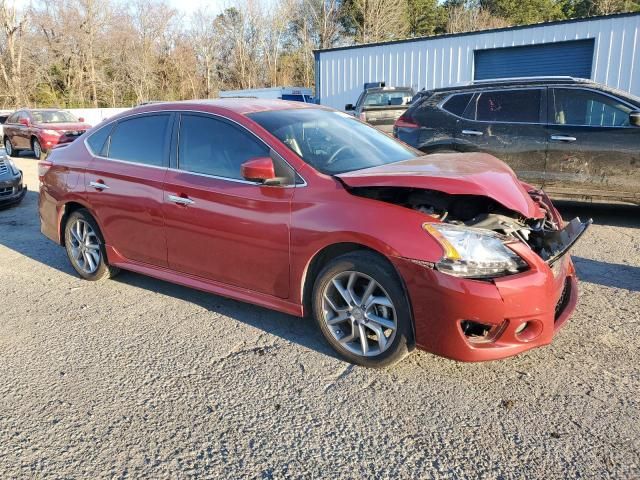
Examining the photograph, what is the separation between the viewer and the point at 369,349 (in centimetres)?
330

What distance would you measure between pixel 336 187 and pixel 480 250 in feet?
3.14

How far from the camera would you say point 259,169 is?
3383mm

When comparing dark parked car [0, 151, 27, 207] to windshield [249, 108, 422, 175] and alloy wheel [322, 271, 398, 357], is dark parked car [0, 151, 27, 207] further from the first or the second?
alloy wheel [322, 271, 398, 357]

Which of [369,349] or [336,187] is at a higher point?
[336,187]

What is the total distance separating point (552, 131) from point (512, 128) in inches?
19.8

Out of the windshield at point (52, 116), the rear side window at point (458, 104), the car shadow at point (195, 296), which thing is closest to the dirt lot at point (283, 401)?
the car shadow at point (195, 296)

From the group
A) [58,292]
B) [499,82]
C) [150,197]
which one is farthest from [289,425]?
[499,82]

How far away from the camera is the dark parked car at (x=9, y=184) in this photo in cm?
879

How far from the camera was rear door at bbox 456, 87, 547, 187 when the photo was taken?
6.93m

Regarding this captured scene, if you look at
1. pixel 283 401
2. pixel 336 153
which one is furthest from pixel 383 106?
pixel 283 401

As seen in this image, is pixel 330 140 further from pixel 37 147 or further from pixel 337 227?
pixel 37 147

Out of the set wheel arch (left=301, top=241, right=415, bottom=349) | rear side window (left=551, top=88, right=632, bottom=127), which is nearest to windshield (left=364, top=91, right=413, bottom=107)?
rear side window (left=551, top=88, right=632, bottom=127)

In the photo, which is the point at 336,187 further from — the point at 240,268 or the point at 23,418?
the point at 23,418

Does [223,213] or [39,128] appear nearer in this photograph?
[223,213]
